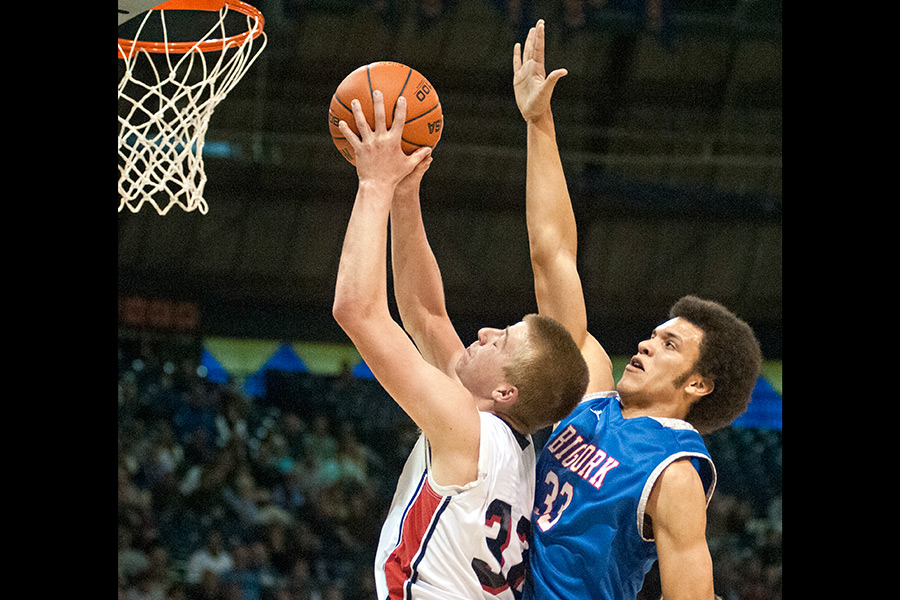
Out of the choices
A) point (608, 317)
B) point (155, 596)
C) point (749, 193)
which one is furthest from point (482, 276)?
point (155, 596)

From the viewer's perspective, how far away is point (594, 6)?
799 centimetres

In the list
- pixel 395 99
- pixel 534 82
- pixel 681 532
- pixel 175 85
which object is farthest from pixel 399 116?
pixel 175 85

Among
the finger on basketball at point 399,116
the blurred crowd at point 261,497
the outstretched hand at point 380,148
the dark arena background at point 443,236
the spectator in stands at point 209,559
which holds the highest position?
the finger on basketball at point 399,116

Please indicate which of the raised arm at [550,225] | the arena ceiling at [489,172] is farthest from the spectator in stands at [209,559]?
the raised arm at [550,225]

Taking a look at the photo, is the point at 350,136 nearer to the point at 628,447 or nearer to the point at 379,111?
the point at 379,111

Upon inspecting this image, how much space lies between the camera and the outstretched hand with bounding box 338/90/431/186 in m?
2.44

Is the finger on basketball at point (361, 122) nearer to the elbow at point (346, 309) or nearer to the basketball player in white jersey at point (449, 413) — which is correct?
the basketball player in white jersey at point (449, 413)

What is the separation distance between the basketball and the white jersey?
88 cm

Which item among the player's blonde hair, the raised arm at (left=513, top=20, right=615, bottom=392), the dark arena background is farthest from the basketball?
the dark arena background

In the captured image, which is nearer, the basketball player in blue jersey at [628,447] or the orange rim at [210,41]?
the basketball player in blue jersey at [628,447]

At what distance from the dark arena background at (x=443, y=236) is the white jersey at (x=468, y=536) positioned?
4984 mm

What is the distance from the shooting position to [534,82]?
3.28 m

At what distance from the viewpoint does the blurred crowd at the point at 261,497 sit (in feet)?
23.6

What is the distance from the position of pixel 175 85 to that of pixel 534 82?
13.0ft
